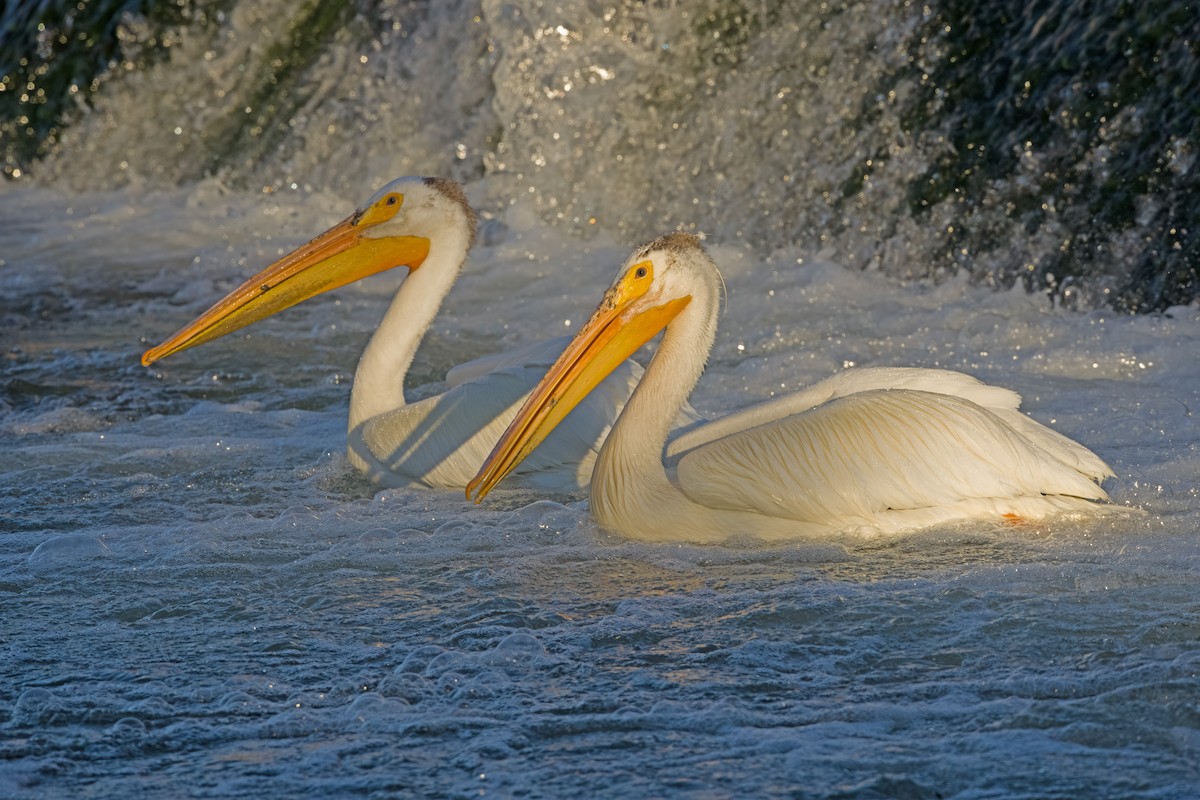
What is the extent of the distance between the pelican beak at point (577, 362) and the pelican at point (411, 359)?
61 cm

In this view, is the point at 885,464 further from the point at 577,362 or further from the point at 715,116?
the point at 715,116

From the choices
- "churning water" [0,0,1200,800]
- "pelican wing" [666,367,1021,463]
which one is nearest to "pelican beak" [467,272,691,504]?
"churning water" [0,0,1200,800]

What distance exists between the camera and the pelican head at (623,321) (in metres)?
4.07

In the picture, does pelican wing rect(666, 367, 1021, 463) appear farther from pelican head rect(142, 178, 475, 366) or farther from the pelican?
pelican head rect(142, 178, 475, 366)

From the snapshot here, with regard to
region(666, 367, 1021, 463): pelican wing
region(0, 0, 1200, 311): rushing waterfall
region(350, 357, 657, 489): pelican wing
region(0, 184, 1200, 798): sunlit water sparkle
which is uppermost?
region(0, 0, 1200, 311): rushing waterfall

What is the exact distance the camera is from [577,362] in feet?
13.5

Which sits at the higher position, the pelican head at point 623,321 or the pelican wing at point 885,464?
the pelican head at point 623,321

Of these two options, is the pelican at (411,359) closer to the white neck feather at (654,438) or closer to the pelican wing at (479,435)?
the pelican wing at (479,435)

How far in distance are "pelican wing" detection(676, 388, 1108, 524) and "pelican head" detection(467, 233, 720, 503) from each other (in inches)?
14.1

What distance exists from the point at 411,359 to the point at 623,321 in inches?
48.0

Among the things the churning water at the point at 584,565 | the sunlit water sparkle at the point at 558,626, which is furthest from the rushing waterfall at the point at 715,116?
the sunlit water sparkle at the point at 558,626

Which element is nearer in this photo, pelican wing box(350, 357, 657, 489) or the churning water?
the churning water

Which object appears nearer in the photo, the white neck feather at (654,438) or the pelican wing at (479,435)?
the white neck feather at (654,438)

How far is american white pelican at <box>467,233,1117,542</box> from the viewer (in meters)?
3.90
